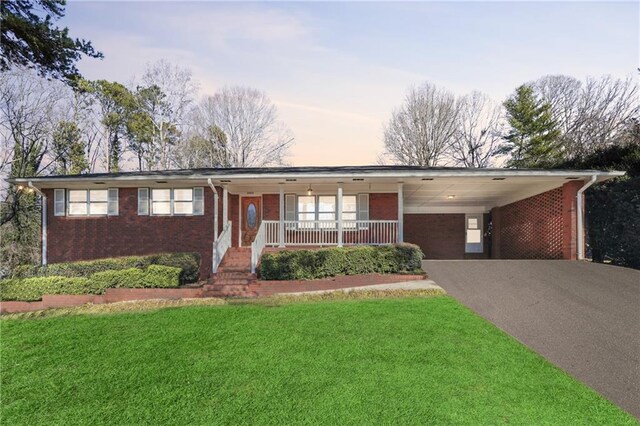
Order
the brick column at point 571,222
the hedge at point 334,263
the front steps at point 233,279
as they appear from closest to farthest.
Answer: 1. the front steps at point 233,279
2. the hedge at point 334,263
3. the brick column at point 571,222

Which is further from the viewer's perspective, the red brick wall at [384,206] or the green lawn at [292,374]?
the red brick wall at [384,206]

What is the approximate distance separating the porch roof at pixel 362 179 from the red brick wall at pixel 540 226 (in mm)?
420

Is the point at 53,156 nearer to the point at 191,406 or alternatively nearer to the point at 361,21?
the point at 361,21

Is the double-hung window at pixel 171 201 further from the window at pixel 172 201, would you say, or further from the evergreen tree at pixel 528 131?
the evergreen tree at pixel 528 131

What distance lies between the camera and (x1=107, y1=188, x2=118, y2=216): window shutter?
12.7 m

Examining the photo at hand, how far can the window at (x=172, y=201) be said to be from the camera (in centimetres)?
Result: 1261

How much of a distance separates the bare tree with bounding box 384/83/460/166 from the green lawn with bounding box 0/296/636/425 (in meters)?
20.7

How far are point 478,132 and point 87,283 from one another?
28132mm

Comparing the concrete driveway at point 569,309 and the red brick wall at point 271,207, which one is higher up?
the red brick wall at point 271,207

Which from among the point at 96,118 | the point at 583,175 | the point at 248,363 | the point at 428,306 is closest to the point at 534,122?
the point at 583,175

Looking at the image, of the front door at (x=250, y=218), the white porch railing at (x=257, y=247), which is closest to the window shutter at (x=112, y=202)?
the front door at (x=250, y=218)

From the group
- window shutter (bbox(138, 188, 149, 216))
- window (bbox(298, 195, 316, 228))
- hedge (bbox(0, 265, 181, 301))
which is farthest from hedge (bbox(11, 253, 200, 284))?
window (bbox(298, 195, 316, 228))

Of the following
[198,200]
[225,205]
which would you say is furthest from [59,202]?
[225,205]

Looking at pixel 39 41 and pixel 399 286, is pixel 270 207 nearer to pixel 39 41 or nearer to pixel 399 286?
pixel 399 286
